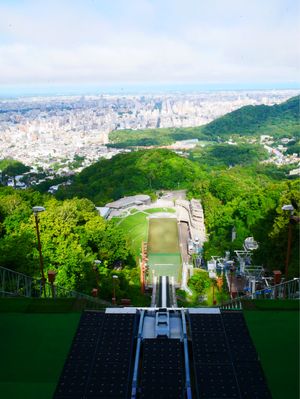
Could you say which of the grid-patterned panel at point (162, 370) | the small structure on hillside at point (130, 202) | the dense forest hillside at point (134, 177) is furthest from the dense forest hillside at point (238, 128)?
the grid-patterned panel at point (162, 370)

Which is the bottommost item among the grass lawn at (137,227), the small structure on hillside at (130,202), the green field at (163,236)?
the grass lawn at (137,227)

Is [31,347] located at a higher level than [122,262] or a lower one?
higher

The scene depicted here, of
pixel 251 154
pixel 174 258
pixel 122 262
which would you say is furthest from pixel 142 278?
pixel 251 154

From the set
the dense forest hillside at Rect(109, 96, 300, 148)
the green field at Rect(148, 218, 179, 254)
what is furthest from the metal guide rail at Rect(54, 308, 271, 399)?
the dense forest hillside at Rect(109, 96, 300, 148)

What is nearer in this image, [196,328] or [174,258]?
[196,328]

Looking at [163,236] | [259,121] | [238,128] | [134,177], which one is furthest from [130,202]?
[259,121]

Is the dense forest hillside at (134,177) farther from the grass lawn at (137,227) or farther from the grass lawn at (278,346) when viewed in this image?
the grass lawn at (278,346)

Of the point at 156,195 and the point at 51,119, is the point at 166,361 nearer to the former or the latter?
the point at 156,195
